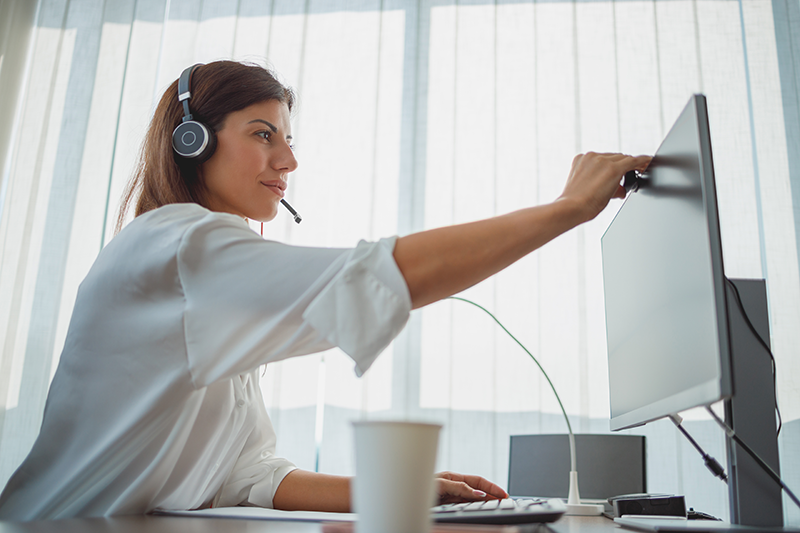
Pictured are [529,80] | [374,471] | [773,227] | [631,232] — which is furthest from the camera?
[529,80]

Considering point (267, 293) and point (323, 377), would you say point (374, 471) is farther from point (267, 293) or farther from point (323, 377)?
point (323, 377)

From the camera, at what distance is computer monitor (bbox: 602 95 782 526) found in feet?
1.88

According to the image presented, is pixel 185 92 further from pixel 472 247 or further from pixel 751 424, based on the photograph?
pixel 751 424

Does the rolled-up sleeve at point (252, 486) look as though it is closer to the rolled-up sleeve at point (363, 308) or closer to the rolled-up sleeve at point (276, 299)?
the rolled-up sleeve at point (276, 299)

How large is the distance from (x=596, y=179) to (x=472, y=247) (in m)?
0.24


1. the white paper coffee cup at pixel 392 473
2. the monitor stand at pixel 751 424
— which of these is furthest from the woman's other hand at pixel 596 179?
the white paper coffee cup at pixel 392 473

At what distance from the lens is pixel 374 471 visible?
38 centimetres

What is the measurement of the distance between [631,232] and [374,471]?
66 cm

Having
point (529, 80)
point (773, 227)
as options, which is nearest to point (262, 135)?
point (529, 80)

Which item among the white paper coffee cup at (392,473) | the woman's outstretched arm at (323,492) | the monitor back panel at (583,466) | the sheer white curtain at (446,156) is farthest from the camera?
the sheer white curtain at (446,156)

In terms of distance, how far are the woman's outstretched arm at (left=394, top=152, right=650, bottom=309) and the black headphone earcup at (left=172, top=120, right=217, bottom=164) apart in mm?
523

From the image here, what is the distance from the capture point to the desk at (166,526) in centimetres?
54

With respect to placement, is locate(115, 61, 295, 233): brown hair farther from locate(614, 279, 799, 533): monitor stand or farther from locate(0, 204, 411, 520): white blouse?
locate(614, 279, 799, 533): monitor stand

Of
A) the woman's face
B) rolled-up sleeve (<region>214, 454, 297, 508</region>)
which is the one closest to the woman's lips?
the woman's face
